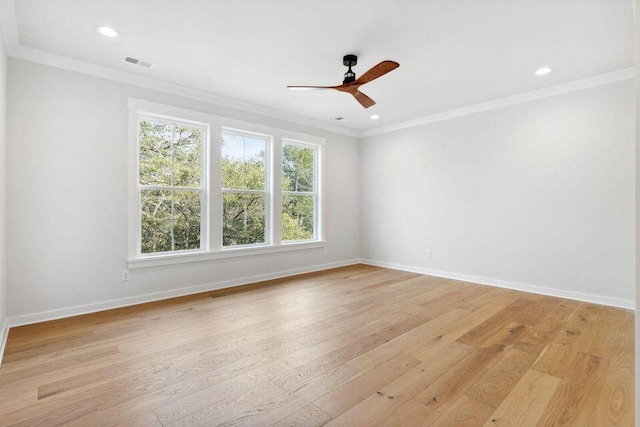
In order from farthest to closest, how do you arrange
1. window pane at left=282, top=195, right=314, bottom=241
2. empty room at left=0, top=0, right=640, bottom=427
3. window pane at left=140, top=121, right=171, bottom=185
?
1. window pane at left=282, top=195, right=314, bottom=241
2. window pane at left=140, top=121, right=171, bottom=185
3. empty room at left=0, top=0, right=640, bottom=427

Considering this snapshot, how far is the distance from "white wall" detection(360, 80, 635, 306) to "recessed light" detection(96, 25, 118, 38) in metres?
4.43

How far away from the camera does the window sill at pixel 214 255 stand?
3699mm

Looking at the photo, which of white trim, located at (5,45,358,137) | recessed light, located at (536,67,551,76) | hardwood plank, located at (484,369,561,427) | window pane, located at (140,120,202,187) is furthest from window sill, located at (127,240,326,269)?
recessed light, located at (536,67,551,76)

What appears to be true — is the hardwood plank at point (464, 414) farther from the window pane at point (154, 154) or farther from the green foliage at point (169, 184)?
the window pane at point (154, 154)

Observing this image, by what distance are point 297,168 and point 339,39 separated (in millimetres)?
2830

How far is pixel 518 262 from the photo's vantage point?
4.29 meters

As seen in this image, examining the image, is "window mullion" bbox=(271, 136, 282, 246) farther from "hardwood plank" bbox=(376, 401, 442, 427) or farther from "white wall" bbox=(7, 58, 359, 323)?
"hardwood plank" bbox=(376, 401, 442, 427)

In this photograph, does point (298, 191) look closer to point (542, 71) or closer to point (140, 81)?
point (140, 81)

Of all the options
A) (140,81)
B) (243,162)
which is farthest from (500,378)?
(140,81)

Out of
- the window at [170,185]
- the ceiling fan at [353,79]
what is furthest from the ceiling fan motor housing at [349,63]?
the window at [170,185]

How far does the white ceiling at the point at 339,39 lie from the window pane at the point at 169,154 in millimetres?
613

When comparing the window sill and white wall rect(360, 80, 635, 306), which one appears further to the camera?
the window sill

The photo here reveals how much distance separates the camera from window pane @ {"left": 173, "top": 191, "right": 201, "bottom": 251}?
4043 mm

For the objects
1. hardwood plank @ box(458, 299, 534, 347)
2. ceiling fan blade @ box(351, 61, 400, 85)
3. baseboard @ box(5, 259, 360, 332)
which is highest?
ceiling fan blade @ box(351, 61, 400, 85)
